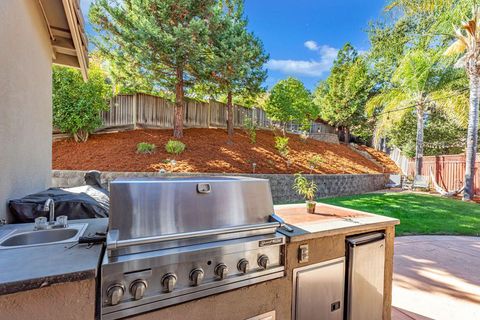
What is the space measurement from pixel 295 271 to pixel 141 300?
0.99 meters

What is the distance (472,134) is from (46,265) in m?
11.3

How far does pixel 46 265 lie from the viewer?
3.50 ft

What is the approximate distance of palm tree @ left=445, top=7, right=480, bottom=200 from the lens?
24.8 feet

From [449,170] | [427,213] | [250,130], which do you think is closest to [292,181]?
[250,130]

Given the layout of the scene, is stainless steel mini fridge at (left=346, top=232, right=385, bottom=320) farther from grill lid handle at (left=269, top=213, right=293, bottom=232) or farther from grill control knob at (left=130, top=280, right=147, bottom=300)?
grill control knob at (left=130, top=280, right=147, bottom=300)

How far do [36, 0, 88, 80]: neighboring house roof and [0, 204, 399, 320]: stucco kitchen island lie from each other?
3063mm

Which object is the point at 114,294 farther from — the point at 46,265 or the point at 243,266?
the point at 243,266

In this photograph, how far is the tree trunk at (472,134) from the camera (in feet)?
26.0

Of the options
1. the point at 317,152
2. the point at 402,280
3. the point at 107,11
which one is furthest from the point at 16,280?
the point at 317,152

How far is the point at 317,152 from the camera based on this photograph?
36.9 feet

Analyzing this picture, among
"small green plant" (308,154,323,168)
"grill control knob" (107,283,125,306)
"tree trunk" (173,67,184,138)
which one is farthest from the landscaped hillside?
"grill control knob" (107,283,125,306)

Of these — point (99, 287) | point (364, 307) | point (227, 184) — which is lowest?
point (364, 307)

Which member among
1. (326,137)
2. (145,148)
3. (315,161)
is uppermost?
(326,137)

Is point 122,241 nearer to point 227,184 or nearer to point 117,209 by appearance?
point 117,209
